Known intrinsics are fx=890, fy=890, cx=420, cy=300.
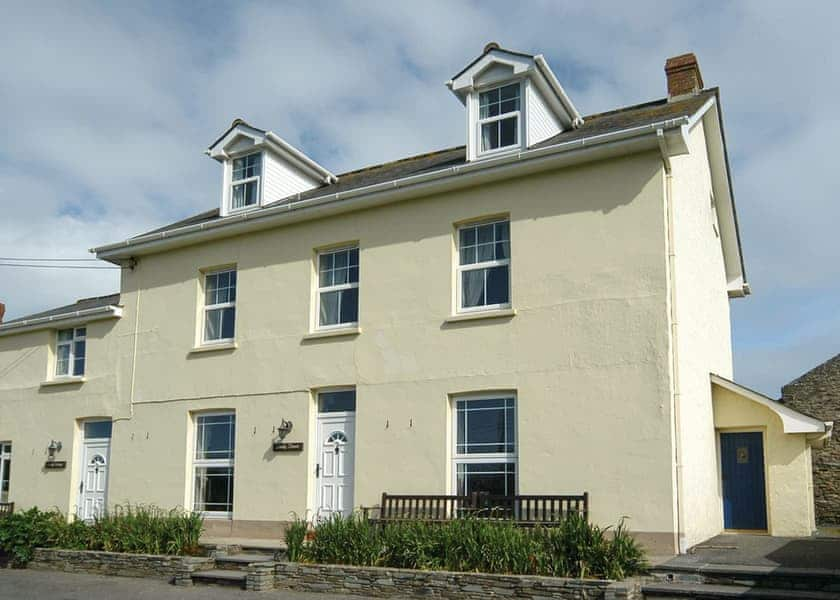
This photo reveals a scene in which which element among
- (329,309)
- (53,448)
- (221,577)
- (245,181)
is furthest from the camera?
(53,448)

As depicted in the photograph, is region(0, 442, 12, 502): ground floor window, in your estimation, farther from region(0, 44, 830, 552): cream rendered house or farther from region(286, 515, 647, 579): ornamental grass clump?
region(286, 515, 647, 579): ornamental grass clump

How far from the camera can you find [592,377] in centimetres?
1385

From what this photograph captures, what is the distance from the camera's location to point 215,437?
17.9 metres

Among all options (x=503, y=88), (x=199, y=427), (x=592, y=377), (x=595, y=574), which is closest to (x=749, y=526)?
(x=592, y=377)

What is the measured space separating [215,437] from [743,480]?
10.4 m

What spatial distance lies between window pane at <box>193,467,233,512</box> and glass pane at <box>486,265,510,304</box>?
252 inches

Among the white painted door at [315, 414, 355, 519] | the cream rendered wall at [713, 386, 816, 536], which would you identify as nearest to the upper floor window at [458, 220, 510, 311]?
the white painted door at [315, 414, 355, 519]

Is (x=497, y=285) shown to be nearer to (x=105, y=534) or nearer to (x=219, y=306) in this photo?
(x=219, y=306)

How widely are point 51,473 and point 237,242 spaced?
7190mm

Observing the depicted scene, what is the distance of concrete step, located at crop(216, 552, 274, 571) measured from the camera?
14341 mm

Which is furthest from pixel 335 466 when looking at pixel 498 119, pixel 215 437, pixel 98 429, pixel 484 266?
pixel 498 119

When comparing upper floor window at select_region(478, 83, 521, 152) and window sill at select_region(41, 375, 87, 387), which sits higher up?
upper floor window at select_region(478, 83, 521, 152)

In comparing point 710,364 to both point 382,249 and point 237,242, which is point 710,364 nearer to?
point 382,249

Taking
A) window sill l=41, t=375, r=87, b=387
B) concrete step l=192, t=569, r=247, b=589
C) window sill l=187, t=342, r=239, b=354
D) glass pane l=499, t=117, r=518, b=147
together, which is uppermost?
glass pane l=499, t=117, r=518, b=147
